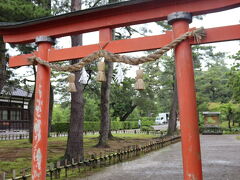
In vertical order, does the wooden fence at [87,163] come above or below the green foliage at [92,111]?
below

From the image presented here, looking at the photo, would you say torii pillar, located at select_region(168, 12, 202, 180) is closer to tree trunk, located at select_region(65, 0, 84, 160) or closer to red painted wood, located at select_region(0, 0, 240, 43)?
red painted wood, located at select_region(0, 0, 240, 43)

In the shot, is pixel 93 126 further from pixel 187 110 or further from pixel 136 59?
pixel 187 110

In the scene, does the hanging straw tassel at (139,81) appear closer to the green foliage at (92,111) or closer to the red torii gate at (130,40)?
the red torii gate at (130,40)

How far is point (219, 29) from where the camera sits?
12.1 feet

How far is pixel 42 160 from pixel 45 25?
268 centimetres

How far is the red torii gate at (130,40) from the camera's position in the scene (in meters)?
3.65

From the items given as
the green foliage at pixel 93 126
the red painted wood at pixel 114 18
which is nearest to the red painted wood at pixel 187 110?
the red painted wood at pixel 114 18

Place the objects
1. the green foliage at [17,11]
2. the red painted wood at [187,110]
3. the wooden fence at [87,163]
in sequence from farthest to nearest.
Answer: the green foliage at [17,11] → the wooden fence at [87,163] → the red painted wood at [187,110]

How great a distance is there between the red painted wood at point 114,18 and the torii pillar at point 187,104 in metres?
0.19

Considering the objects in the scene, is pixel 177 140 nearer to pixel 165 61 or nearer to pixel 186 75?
pixel 165 61

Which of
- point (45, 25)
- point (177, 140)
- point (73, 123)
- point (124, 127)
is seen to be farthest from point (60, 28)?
point (124, 127)

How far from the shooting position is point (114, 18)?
4.39 metres

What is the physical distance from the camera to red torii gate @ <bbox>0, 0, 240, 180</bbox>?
3.65 meters

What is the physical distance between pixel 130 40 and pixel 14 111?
82.7 ft
